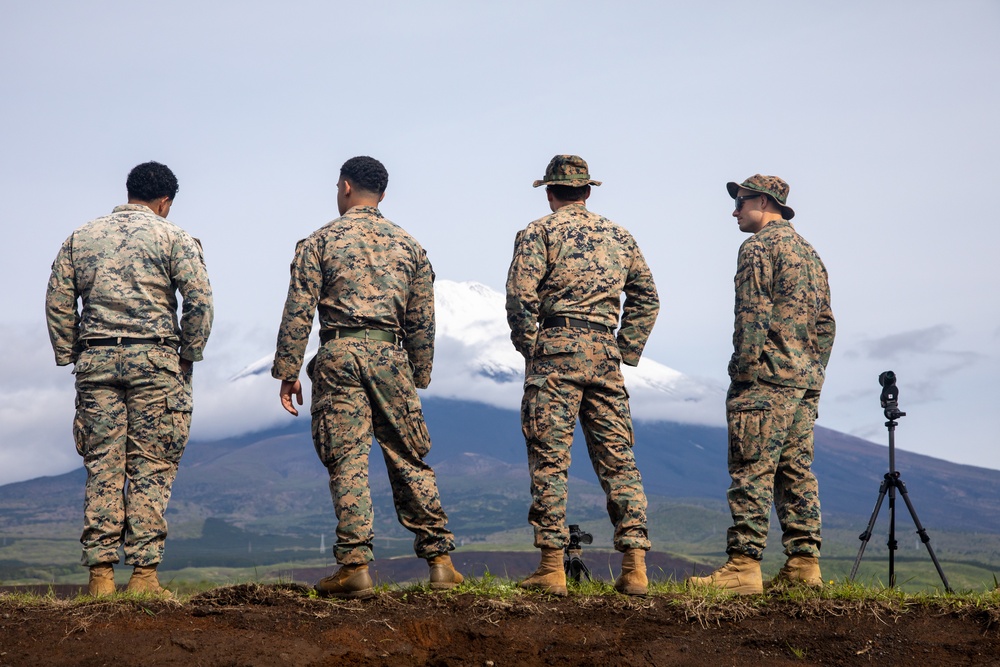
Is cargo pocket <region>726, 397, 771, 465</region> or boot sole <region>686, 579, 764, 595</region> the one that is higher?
cargo pocket <region>726, 397, 771, 465</region>

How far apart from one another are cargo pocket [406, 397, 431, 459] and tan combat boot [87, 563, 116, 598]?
2.55m

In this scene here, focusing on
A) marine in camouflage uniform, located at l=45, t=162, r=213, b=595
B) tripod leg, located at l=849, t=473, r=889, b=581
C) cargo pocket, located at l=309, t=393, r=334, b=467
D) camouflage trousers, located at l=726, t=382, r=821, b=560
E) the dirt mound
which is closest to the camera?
the dirt mound

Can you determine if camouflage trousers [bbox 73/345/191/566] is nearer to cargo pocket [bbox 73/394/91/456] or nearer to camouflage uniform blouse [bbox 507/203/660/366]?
cargo pocket [bbox 73/394/91/456]

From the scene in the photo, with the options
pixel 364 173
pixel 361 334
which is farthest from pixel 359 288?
pixel 364 173

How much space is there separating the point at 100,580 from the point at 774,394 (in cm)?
554

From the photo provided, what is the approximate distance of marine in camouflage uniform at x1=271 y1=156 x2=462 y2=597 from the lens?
8.48 m

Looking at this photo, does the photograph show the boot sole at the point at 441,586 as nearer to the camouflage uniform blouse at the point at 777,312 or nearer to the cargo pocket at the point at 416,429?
the cargo pocket at the point at 416,429

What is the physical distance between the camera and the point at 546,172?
30.6 feet

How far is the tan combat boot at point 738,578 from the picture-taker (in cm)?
886

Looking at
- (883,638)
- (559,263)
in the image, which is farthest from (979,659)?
(559,263)

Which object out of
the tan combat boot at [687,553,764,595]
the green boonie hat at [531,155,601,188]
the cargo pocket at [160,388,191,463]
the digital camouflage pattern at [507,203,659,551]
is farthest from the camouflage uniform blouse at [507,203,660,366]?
the cargo pocket at [160,388,191,463]

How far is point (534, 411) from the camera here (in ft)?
28.1

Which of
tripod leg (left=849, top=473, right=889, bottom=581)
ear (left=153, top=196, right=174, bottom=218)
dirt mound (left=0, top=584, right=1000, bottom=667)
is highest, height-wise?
ear (left=153, top=196, right=174, bottom=218)

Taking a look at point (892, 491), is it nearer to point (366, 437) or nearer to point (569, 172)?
point (569, 172)
